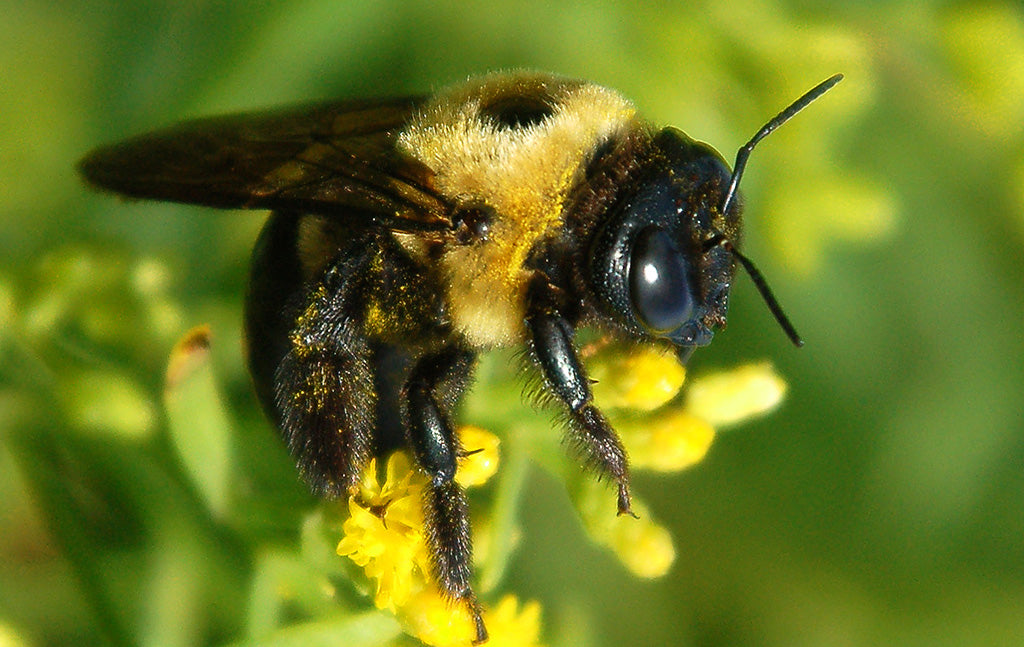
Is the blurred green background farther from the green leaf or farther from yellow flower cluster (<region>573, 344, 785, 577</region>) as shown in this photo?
yellow flower cluster (<region>573, 344, 785, 577</region>)

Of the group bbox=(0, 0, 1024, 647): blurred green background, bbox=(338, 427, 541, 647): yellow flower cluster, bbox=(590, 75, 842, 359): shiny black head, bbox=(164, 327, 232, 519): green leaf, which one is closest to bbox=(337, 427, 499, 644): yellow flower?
bbox=(338, 427, 541, 647): yellow flower cluster

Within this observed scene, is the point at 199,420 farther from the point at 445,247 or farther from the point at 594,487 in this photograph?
the point at 594,487

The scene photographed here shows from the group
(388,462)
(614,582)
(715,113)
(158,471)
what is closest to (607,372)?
(388,462)

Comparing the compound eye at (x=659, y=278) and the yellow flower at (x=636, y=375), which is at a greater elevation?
the compound eye at (x=659, y=278)

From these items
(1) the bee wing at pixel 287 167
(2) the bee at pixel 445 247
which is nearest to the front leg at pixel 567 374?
(2) the bee at pixel 445 247

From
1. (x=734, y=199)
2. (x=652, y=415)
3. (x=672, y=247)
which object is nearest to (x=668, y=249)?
(x=672, y=247)

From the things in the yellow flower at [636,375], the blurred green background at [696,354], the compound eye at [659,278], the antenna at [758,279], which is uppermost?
the compound eye at [659,278]

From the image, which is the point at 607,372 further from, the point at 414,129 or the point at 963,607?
the point at 963,607

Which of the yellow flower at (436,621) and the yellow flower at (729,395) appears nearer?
the yellow flower at (436,621)

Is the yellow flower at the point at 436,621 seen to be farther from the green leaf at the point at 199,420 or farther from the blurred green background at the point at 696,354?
the green leaf at the point at 199,420
